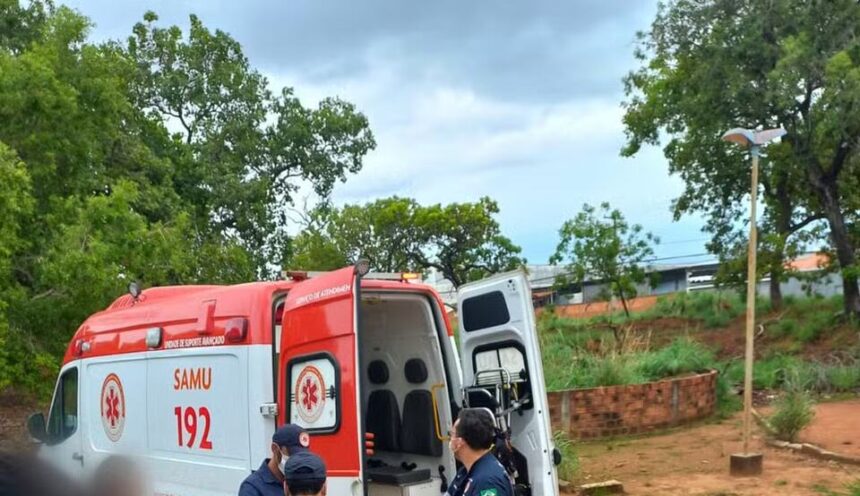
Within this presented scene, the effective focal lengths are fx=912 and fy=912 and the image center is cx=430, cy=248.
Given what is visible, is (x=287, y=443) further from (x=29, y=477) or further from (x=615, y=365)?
(x=615, y=365)

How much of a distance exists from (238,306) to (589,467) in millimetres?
7207

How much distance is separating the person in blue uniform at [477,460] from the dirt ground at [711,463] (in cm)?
668

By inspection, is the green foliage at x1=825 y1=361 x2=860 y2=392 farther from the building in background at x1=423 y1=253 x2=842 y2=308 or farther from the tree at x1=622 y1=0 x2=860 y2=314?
the building in background at x1=423 y1=253 x2=842 y2=308

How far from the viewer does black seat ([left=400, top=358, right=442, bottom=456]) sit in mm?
6633

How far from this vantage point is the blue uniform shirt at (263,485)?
4.11m

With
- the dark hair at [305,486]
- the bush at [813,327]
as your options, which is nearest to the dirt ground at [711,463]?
the dark hair at [305,486]

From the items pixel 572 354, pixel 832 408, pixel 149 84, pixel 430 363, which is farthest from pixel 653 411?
pixel 149 84

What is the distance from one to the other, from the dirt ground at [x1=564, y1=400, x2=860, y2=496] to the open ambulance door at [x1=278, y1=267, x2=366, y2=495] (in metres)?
5.95

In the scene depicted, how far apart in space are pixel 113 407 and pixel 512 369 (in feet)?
10.7

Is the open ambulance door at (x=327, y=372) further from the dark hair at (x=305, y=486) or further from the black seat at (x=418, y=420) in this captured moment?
the dark hair at (x=305, y=486)

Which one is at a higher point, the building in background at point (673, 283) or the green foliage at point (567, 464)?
the building in background at point (673, 283)

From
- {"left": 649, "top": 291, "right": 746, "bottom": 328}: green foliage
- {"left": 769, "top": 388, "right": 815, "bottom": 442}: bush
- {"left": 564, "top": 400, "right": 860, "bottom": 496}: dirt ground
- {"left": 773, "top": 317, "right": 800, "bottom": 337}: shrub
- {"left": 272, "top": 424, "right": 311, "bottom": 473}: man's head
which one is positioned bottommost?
{"left": 564, "top": 400, "right": 860, "bottom": 496}: dirt ground

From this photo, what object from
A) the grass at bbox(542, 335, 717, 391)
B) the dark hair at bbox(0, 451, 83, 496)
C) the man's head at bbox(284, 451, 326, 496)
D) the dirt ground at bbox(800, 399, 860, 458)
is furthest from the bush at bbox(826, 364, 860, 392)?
the man's head at bbox(284, 451, 326, 496)

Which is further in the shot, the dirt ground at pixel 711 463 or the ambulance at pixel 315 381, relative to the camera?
the dirt ground at pixel 711 463
